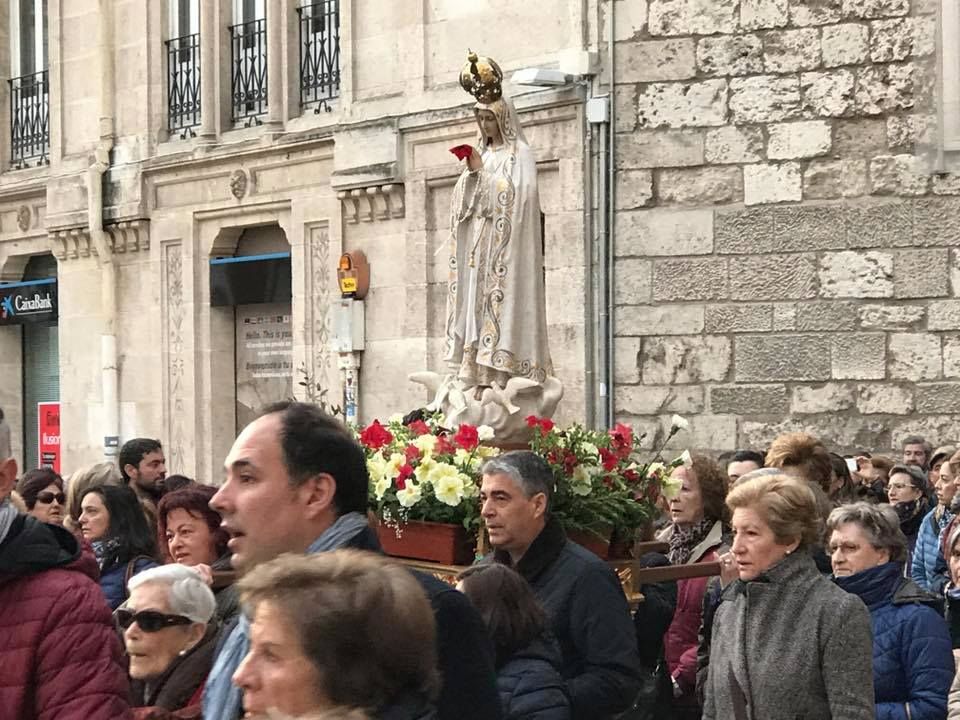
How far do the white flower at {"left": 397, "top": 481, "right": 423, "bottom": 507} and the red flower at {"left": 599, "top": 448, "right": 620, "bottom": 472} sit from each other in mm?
781

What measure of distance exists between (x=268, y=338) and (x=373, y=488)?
38.7 feet

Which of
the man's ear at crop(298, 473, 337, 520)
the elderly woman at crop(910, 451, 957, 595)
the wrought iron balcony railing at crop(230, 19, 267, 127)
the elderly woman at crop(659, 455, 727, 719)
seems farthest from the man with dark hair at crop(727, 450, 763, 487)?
the wrought iron balcony railing at crop(230, 19, 267, 127)

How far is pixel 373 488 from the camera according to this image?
265 inches

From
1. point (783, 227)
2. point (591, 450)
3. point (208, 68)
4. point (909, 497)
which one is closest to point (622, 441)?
point (591, 450)

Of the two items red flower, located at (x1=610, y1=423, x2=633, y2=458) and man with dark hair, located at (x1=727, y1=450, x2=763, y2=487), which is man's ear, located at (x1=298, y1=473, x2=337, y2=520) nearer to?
red flower, located at (x1=610, y1=423, x2=633, y2=458)

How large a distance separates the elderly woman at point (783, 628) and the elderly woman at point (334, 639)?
2296 millimetres

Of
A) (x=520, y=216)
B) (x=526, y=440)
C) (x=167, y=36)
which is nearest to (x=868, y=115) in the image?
(x=520, y=216)

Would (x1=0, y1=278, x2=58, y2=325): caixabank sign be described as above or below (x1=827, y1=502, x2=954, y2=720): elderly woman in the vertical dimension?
above

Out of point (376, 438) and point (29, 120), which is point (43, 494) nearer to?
point (376, 438)

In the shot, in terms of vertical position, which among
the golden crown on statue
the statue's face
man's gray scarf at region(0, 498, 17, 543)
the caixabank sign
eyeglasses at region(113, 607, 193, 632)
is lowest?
eyeglasses at region(113, 607, 193, 632)

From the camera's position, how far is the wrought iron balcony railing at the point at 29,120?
849 inches

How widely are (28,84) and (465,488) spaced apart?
1653 cm

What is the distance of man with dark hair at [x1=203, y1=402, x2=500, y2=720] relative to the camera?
3430 mm

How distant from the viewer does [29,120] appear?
21828 mm
